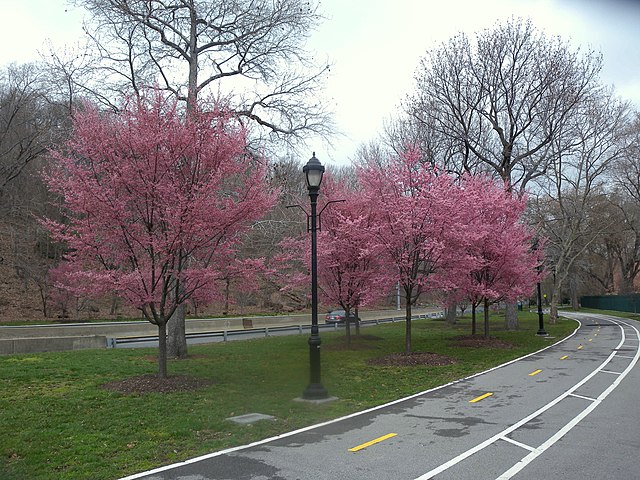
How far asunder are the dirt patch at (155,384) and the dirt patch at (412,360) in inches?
231

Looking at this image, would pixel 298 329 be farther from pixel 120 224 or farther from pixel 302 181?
pixel 120 224

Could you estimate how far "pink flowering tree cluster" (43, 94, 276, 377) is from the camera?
11.1 m

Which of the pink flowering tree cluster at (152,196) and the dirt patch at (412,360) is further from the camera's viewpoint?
the dirt patch at (412,360)

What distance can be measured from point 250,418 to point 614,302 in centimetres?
6525

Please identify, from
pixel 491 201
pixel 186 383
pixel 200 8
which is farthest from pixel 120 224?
pixel 491 201

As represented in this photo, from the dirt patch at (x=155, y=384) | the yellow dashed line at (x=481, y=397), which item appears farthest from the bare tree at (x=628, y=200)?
the dirt patch at (x=155, y=384)

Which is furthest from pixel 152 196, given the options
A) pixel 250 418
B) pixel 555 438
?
pixel 555 438

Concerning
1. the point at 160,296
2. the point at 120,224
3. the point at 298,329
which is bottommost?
the point at 298,329

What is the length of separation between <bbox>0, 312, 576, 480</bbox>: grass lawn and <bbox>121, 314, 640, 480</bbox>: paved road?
2.20ft

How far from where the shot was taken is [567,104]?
29.1 meters

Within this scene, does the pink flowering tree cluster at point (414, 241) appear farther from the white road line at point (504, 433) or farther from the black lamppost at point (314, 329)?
the white road line at point (504, 433)

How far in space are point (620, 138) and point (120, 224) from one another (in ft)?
117

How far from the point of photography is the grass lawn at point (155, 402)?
674 centimetres

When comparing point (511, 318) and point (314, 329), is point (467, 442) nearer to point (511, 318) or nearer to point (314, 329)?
point (314, 329)
